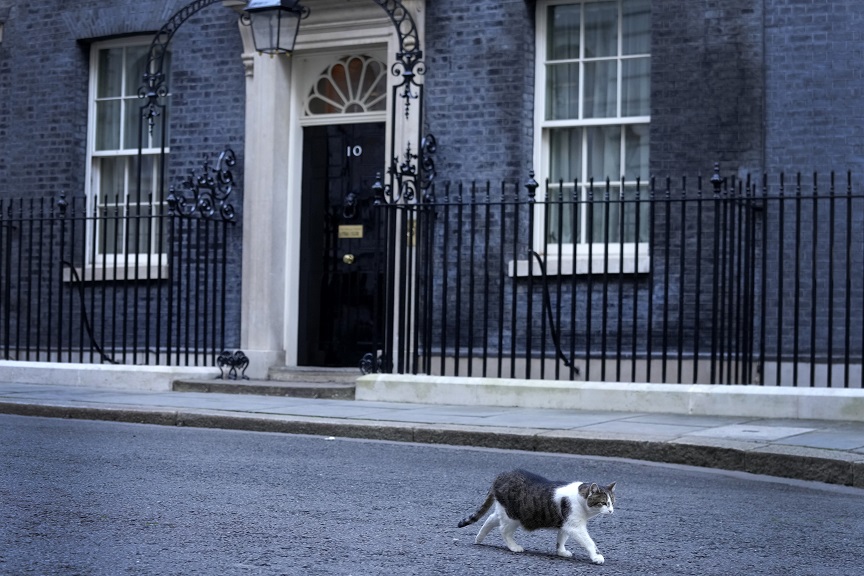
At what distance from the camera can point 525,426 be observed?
31.2 feet

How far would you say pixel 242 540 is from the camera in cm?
538

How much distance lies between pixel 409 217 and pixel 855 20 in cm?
437

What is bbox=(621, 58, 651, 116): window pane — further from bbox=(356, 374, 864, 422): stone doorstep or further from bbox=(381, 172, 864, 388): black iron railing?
bbox=(356, 374, 864, 422): stone doorstep

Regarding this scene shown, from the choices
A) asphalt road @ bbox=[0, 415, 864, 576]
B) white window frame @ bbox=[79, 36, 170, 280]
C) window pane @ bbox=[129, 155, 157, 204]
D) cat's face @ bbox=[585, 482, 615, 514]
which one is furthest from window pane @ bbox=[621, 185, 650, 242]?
cat's face @ bbox=[585, 482, 615, 514]

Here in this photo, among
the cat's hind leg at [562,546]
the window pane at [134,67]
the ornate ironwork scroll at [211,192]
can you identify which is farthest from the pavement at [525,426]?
the window pane at [134,67]

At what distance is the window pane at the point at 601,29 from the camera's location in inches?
508

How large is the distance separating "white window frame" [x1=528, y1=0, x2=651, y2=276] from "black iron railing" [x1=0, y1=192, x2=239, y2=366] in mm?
3111

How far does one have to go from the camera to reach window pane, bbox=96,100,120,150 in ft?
50.4

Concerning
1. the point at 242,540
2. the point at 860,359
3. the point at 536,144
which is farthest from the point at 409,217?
the point at 242,540

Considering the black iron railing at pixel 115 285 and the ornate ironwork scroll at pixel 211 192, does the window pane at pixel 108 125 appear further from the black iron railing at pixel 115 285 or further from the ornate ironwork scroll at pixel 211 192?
the ornate ironwork scroll at pixel 211 192

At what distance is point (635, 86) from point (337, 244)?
11.4 feet

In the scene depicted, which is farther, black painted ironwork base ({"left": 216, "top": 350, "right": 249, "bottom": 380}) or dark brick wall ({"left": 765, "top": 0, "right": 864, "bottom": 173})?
black painted ironwork base ({"left": 216, "top": 350, "right": 249, "bottom": 380})

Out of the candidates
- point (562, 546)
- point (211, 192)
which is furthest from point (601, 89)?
point (562, 546)

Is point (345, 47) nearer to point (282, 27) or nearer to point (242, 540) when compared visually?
point (282, 27)
